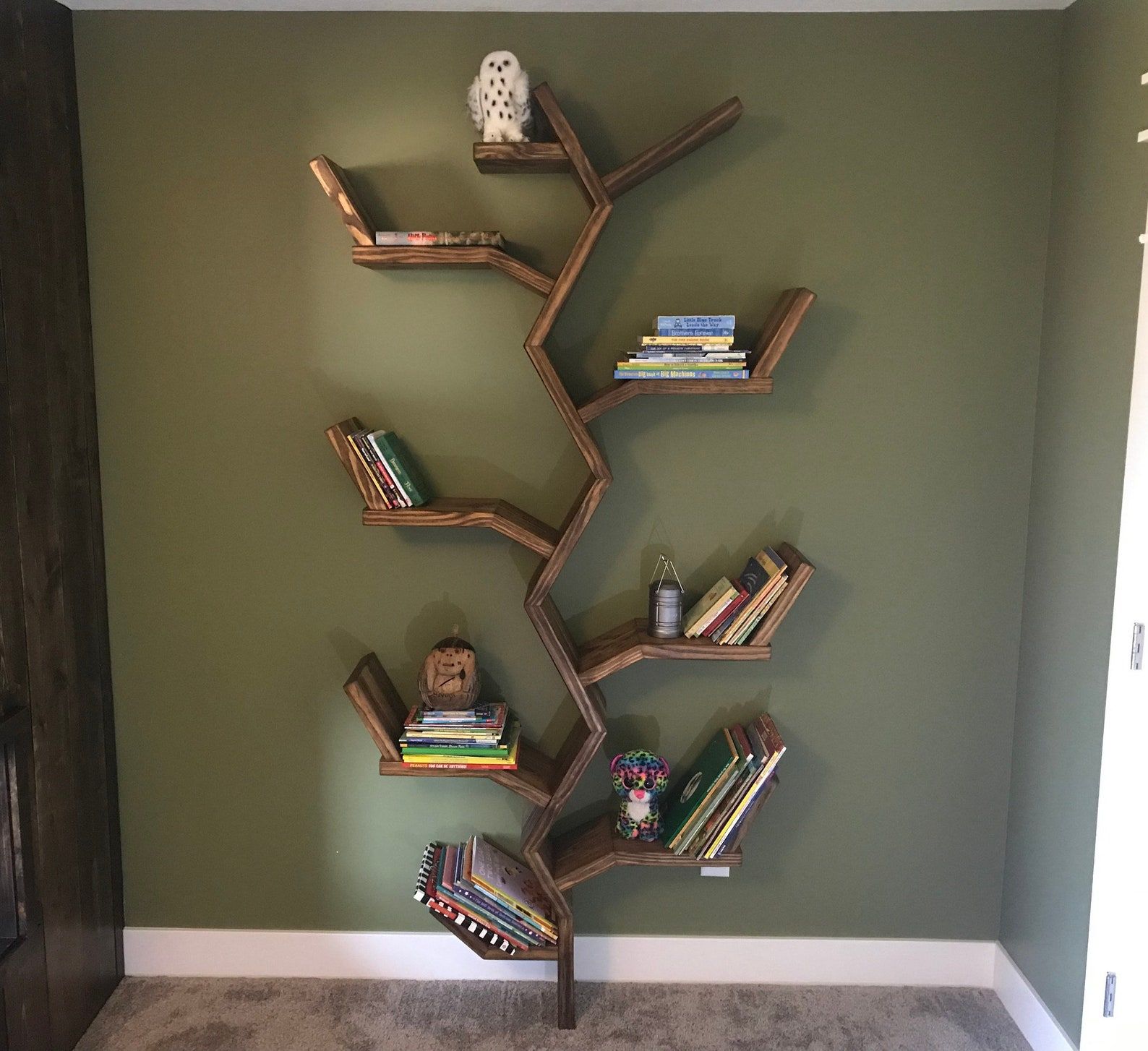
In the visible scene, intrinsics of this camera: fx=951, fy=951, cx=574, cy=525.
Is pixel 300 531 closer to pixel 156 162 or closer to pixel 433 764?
pixel 433 764

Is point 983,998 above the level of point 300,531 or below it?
below

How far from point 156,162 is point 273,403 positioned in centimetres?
62

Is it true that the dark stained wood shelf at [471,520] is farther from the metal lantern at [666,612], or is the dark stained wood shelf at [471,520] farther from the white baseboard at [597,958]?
the white baseboard at [597,958]

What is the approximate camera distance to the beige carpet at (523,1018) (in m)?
2.29

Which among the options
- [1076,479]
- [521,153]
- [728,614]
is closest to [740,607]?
[728,614]

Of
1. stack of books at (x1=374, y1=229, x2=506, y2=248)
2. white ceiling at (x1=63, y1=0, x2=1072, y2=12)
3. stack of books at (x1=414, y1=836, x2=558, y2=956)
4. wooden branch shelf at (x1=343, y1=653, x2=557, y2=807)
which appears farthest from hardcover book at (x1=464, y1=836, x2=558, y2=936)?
white ceiling at (x1=63, y1=0, x2=1072, y2=12)

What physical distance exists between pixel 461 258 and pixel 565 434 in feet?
1.61

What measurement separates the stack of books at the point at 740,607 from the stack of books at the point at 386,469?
718 millimetres

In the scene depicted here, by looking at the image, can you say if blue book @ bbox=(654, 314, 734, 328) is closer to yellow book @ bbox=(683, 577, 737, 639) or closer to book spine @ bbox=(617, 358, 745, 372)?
book spine @ bbox=(617, 358, 745, 372)

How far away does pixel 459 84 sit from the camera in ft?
7.30

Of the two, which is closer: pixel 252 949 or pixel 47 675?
pixel 47 675

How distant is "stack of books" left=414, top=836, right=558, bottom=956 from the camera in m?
2.28

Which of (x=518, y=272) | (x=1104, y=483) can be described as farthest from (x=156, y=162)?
(x=1104, y=483)

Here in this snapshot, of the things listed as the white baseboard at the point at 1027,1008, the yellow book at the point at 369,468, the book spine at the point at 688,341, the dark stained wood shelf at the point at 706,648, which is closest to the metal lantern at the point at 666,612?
the dark stained wood shelf at the point at 706,648
